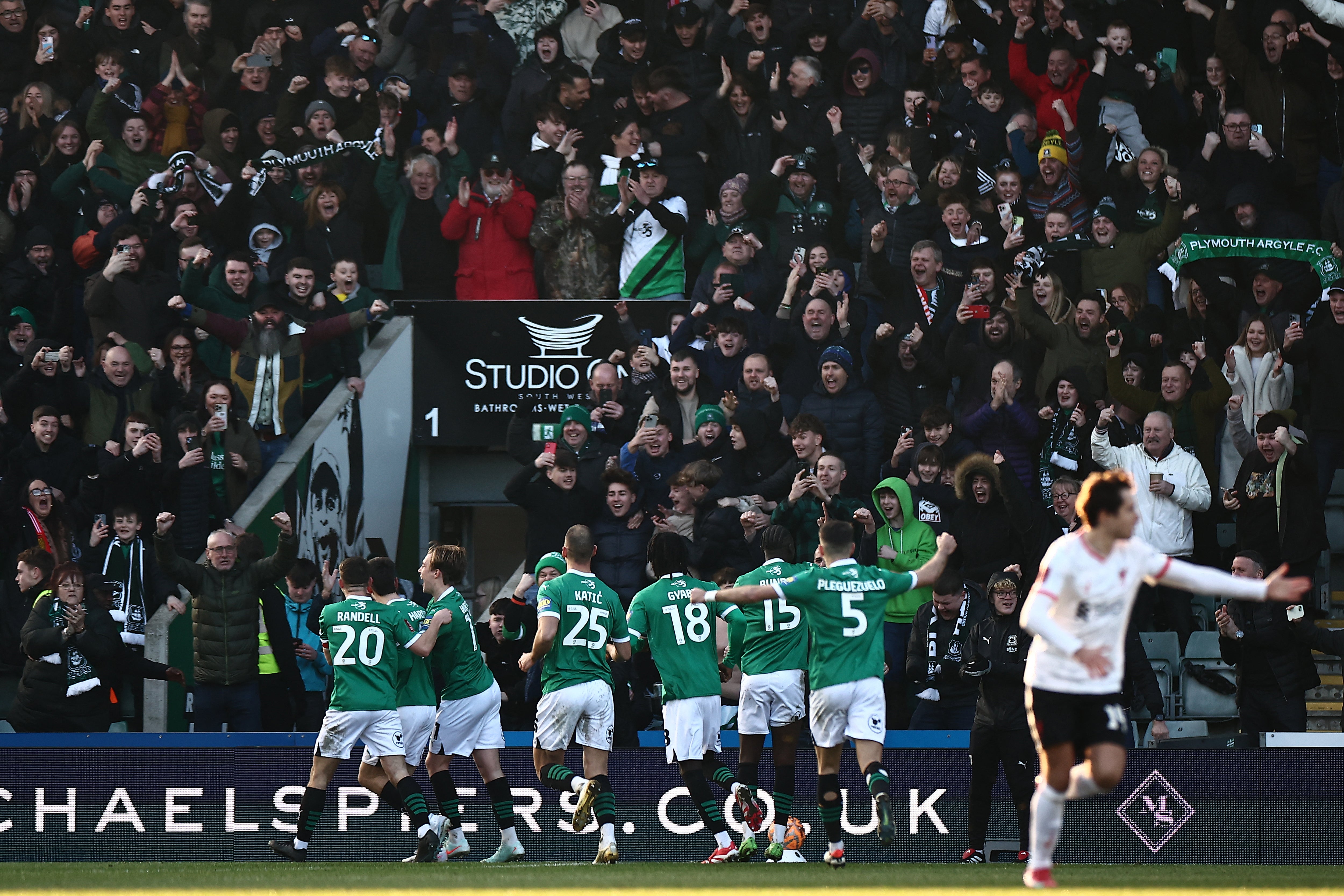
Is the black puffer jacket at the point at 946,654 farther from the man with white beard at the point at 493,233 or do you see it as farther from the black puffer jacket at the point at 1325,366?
the man with white beard at the point at 493,233

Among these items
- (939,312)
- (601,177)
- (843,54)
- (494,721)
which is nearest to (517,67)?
(601,177)

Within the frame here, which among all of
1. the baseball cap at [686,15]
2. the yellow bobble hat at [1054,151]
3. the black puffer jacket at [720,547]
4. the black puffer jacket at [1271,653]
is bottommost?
the black puffer jacket at [1271,653]

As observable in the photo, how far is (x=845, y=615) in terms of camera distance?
10492 millimetres

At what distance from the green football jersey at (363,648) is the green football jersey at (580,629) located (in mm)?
938

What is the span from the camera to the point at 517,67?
1752 cm

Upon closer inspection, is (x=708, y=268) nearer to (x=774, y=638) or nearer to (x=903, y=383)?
(x=903, y=383)

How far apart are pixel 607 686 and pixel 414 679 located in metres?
1.34

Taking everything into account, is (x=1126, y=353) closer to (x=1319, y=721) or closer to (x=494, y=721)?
(x=1319, y=721)

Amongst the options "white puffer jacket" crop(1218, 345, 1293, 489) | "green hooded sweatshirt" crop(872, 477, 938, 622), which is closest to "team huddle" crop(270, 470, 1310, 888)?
"green hooded sweatshirt" crop(872, 477, 938, 622)

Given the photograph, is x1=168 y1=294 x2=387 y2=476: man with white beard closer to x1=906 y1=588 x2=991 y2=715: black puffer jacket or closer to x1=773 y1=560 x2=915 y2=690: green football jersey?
x1=906 y1=588 x2=991 y2=715: black puffer jacket

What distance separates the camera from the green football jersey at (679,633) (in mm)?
11438

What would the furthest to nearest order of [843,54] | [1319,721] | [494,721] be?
[843,54] < [1319,721] < [494,721]

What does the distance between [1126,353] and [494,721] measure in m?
6.24

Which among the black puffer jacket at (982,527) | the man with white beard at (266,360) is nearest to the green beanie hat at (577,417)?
the man with white beard at (266,360)
